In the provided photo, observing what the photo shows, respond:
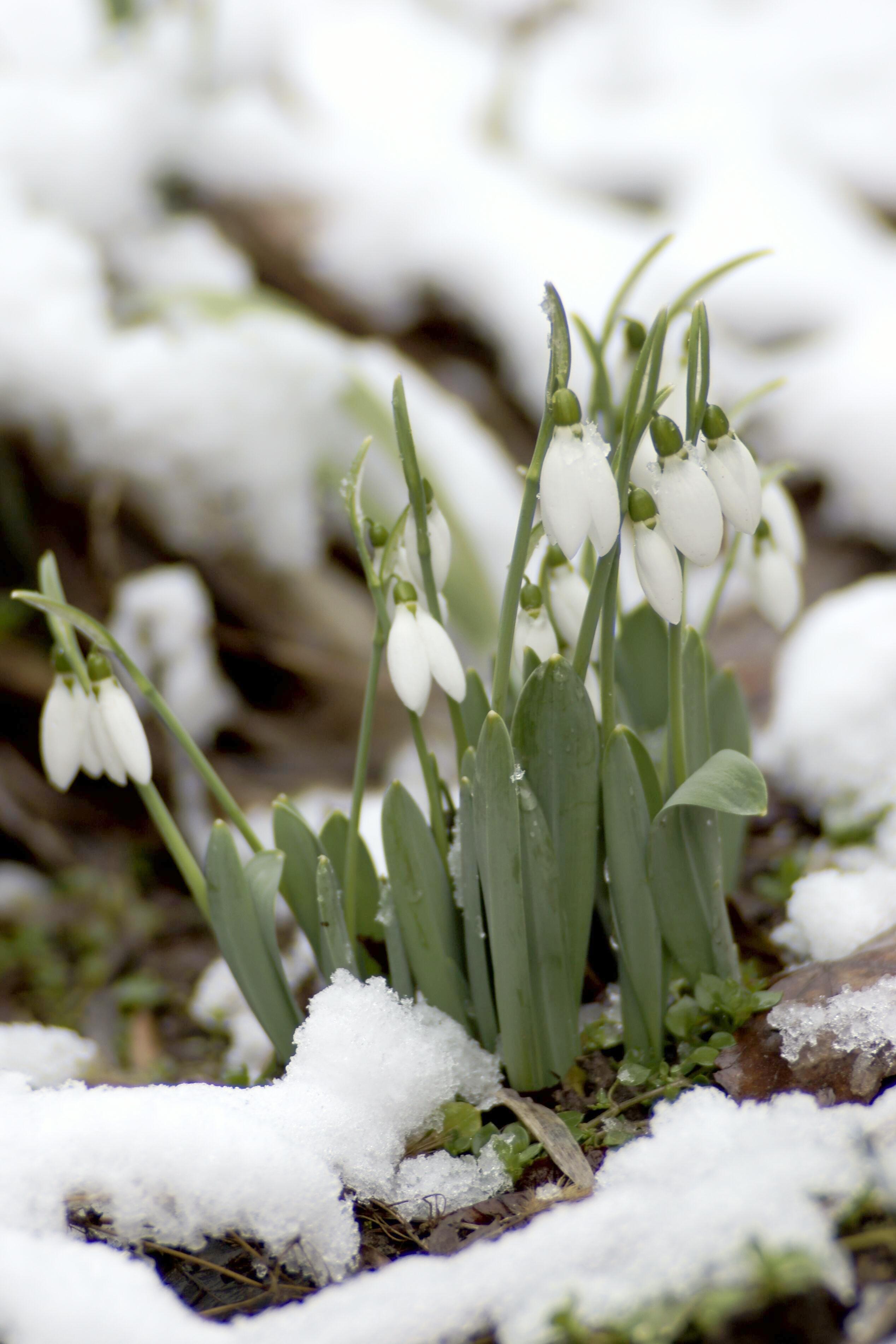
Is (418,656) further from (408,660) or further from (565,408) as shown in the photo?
(565,408)

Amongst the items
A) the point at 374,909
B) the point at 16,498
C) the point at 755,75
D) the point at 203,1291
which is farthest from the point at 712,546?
the point at 755,75

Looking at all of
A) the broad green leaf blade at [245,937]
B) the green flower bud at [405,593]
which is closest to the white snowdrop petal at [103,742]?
the broad green leaf blade at [245,937]

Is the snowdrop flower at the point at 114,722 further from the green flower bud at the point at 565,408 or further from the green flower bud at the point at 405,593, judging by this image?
the green flower bud at the point at 565,408

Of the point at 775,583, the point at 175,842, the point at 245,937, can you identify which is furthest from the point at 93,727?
the point at 775,583

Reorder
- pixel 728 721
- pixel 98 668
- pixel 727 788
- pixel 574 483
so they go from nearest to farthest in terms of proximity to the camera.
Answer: pixel 574 483, pixel 727 788, pixel 98 668, pixel 728 721

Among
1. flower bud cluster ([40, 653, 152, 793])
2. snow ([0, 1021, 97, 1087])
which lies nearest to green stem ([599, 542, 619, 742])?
flower bud cluster ([40, 653, 152, 793])
